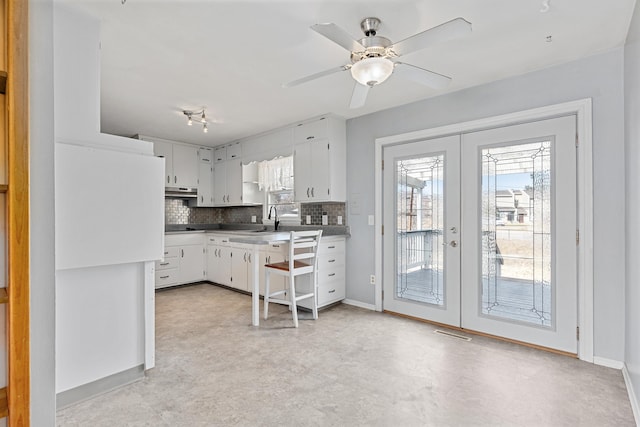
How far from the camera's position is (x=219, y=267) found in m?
5.14

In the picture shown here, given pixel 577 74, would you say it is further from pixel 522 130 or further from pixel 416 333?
pixel 416 333

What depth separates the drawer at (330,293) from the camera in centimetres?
387

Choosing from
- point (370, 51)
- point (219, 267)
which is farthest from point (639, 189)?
point (219, 267)

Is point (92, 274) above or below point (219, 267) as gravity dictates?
above

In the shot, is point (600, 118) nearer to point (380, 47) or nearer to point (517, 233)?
point (517, 233)

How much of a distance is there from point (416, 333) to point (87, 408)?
2571 mm

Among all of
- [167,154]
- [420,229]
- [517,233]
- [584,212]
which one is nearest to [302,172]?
[420,229]

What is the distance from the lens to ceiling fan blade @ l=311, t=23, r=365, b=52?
166 cm

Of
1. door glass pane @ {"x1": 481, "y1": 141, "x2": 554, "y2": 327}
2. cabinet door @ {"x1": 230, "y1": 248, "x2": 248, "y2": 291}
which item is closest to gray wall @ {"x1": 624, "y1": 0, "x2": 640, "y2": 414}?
door glass pane @ {"x1": 481, "y1": 141, "x2": 554, "y2": 327}

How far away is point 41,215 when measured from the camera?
1.17 meters

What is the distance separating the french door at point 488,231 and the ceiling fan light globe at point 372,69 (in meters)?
1.54

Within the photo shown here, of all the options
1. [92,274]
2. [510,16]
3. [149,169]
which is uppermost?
[510,16]

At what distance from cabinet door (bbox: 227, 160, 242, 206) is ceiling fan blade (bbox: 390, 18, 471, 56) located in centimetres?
379

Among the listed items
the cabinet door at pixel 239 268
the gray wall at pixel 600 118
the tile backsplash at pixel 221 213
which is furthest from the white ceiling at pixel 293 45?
the cabinet door at pixel 239 268
